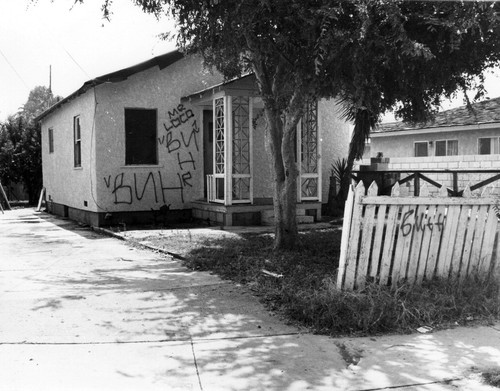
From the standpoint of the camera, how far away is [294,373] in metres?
4.11

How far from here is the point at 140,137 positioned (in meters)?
14.0

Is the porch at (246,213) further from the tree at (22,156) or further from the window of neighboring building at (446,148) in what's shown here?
the tree at (22,156)

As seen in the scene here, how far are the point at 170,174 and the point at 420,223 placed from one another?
367 inches

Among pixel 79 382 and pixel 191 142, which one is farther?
pixel 191 142

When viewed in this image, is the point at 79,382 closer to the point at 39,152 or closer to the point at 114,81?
the point at 114,81

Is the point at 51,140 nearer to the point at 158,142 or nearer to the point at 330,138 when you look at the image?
the point at 158,142

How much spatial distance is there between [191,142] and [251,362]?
35.0ft

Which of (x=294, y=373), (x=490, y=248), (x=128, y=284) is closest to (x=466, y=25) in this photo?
(x=490, y=248)

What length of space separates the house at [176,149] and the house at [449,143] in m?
4.14

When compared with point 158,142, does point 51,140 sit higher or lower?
higher

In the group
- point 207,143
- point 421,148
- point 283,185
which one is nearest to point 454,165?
point 421,148

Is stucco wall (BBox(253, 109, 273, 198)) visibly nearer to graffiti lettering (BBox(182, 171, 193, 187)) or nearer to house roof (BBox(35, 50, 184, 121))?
graffiti lettering (BBox(182, 171, 193, 187))

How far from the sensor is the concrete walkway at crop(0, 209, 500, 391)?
397cm

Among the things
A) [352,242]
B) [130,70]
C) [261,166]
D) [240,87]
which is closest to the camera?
[352,242]
